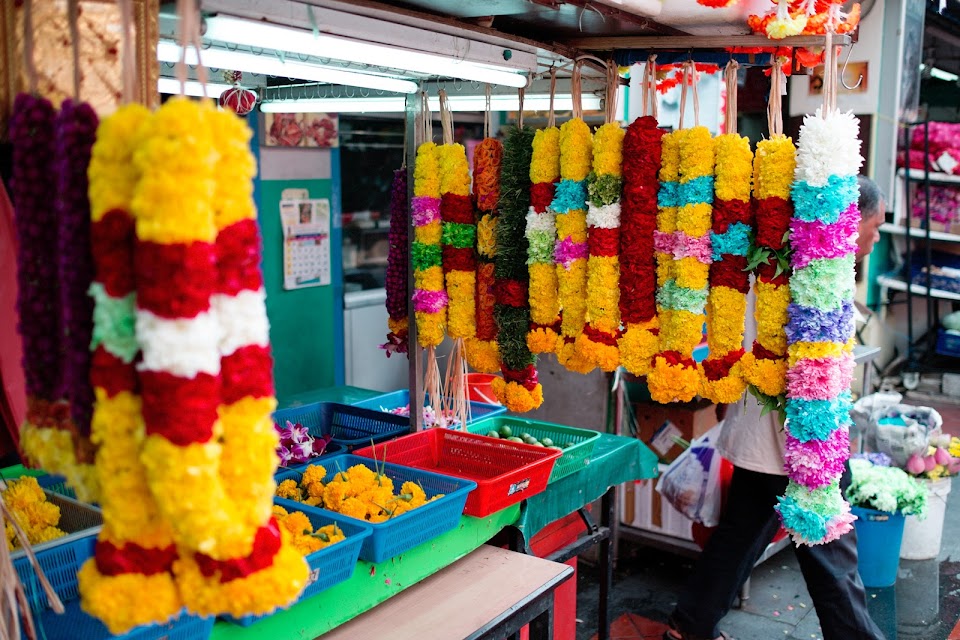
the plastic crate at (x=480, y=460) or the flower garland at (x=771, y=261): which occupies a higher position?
the flower garland at (x=771, y=261)

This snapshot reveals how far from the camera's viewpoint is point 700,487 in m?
3.92

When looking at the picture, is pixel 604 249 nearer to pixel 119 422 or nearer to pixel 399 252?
pixel 399 252

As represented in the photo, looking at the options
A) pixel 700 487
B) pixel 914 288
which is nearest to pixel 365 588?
pixel 700 487

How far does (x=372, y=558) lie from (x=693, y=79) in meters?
1.76

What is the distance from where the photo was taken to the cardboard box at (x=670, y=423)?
459 centimetres

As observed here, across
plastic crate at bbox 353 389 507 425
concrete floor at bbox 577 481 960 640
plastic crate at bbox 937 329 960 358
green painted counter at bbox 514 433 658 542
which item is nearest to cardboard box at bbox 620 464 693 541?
concrete floor at bbox 577 481 960 640

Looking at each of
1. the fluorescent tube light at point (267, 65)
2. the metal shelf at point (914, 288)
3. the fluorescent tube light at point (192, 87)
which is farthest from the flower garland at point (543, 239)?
the metal shelf at point (914, 288)

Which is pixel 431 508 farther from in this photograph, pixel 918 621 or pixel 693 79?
pixel 918 621

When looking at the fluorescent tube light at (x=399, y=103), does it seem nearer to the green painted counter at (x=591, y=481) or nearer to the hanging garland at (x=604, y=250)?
the hanging garland at (x=604, y=250)

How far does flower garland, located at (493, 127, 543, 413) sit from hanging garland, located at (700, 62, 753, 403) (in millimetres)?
585

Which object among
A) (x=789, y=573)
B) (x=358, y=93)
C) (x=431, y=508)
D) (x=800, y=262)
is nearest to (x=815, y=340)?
(x=800, y=262)

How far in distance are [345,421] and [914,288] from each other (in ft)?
22.8

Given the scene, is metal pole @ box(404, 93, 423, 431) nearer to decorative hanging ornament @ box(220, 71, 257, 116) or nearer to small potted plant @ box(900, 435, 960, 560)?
decorative hanging ornament @ box(220, 71, 257, 116)

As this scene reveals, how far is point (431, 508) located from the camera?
2.46 meters
